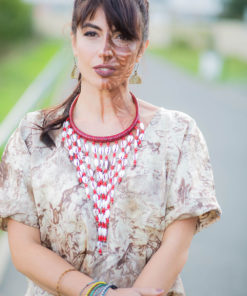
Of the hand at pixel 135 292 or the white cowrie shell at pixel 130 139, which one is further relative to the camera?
the white cowrie shell at pixel 130 139

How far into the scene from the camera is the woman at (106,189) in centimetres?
187

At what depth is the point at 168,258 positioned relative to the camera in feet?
6.10

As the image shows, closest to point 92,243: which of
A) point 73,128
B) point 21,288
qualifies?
point 73,128

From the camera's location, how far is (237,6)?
1473 inches

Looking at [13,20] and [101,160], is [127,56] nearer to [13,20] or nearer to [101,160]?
[101,160]

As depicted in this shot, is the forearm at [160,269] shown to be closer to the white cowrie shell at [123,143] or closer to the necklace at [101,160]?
the necklace at [101,160]

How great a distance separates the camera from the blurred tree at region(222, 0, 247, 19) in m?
37.0

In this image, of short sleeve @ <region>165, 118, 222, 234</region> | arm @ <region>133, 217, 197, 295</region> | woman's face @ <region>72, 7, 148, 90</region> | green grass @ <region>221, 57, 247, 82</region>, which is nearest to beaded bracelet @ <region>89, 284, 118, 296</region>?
arm @ <region>133, 217, 197, 295</region>

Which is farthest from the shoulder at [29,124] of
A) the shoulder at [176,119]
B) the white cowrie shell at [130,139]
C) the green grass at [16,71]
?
the green grass at [16,71]

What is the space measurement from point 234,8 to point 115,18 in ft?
125

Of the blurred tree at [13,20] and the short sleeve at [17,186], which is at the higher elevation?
the short sleeve at [17,186]

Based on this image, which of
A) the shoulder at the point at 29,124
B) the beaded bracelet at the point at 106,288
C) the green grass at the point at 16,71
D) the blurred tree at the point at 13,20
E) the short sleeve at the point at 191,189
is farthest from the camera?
the blurred tree at the point at 13,20

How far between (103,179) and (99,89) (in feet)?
1.09

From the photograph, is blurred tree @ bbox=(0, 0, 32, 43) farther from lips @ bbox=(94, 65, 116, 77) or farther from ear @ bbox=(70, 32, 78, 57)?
lips @ bbox=(94, 65, 116, 77)
